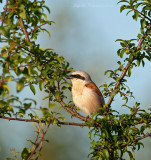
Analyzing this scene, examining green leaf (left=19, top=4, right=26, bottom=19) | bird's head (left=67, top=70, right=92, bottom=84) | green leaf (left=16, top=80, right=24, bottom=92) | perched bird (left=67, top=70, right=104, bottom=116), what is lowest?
green leaf (left=16, top=80, right=24, bottom=92)

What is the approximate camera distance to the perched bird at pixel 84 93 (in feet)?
22.9

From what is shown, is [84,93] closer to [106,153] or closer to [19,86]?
[106,153]

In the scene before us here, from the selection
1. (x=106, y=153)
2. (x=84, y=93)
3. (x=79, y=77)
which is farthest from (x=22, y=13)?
(x=84, y=93)

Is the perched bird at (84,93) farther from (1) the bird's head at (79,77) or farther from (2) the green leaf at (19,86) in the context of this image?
(2) the green leaf at (19,86)

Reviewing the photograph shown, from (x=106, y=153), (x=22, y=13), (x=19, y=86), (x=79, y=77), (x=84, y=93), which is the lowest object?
(x=106, y=153)

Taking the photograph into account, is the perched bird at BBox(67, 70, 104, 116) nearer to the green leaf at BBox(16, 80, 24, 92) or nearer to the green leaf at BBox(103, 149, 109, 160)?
the green leaf at BBox(103, 149, 109, 160)

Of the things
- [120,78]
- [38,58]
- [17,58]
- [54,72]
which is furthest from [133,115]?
[17,58]

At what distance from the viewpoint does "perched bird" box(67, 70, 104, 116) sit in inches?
274

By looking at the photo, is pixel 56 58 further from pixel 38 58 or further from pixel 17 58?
pixel 17 58

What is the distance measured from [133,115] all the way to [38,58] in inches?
70.6

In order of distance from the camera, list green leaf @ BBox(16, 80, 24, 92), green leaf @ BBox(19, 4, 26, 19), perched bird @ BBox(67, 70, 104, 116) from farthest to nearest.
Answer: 1. perched bird @ BBox(67, 70, 104, 116)
2. green leaf @ BBox(19, 4, 26, 19)
3. green leaf @ BBox(16, 80, 24, 92)

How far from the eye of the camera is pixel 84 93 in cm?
Answer: 702

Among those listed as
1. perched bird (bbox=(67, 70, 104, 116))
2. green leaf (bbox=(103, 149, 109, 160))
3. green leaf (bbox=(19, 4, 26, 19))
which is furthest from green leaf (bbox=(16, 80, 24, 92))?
perched bird (bbox=(67, 70, 104, 116))

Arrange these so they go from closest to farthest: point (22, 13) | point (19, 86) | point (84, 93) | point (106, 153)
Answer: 1. point (19, 86)
2. point (22, 13)
3. point (106, 153)
4. point (84, 93)
